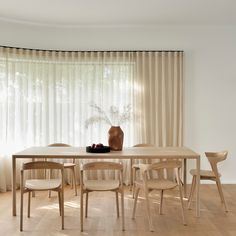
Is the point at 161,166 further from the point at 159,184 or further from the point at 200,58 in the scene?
the point at 200,58

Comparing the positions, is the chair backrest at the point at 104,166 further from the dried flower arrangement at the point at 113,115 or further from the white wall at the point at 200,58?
the white wall at the point at 200,58

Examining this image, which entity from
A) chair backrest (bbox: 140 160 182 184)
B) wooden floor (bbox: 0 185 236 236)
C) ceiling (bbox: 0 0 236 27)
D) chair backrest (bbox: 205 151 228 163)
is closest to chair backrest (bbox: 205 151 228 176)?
chair backrest (bbox: 205 151 228 163)

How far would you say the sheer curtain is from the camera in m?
5.46

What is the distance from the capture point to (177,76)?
217 inches

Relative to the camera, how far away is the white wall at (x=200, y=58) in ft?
18.2

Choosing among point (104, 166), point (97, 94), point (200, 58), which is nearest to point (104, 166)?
point (104, 166)

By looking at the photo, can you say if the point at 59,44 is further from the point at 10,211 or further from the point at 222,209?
the point at 222,209

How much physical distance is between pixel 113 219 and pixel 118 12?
302 centimetres

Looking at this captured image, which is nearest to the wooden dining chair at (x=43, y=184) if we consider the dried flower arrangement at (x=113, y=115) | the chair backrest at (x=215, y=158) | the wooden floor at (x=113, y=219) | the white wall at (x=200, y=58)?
the wooden floor at (x=113, y=219)

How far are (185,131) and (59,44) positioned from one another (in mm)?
2681

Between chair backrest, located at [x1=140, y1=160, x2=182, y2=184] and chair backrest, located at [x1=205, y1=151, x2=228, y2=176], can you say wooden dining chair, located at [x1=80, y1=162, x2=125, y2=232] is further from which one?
chair backrest, located at [x1=205, y1=151, x2=228, y2=176]

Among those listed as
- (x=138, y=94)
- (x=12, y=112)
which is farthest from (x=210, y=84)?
(x=12, y=112)

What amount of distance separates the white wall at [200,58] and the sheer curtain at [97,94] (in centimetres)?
18

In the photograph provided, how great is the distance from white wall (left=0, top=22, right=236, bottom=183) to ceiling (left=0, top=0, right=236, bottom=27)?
18 cm
